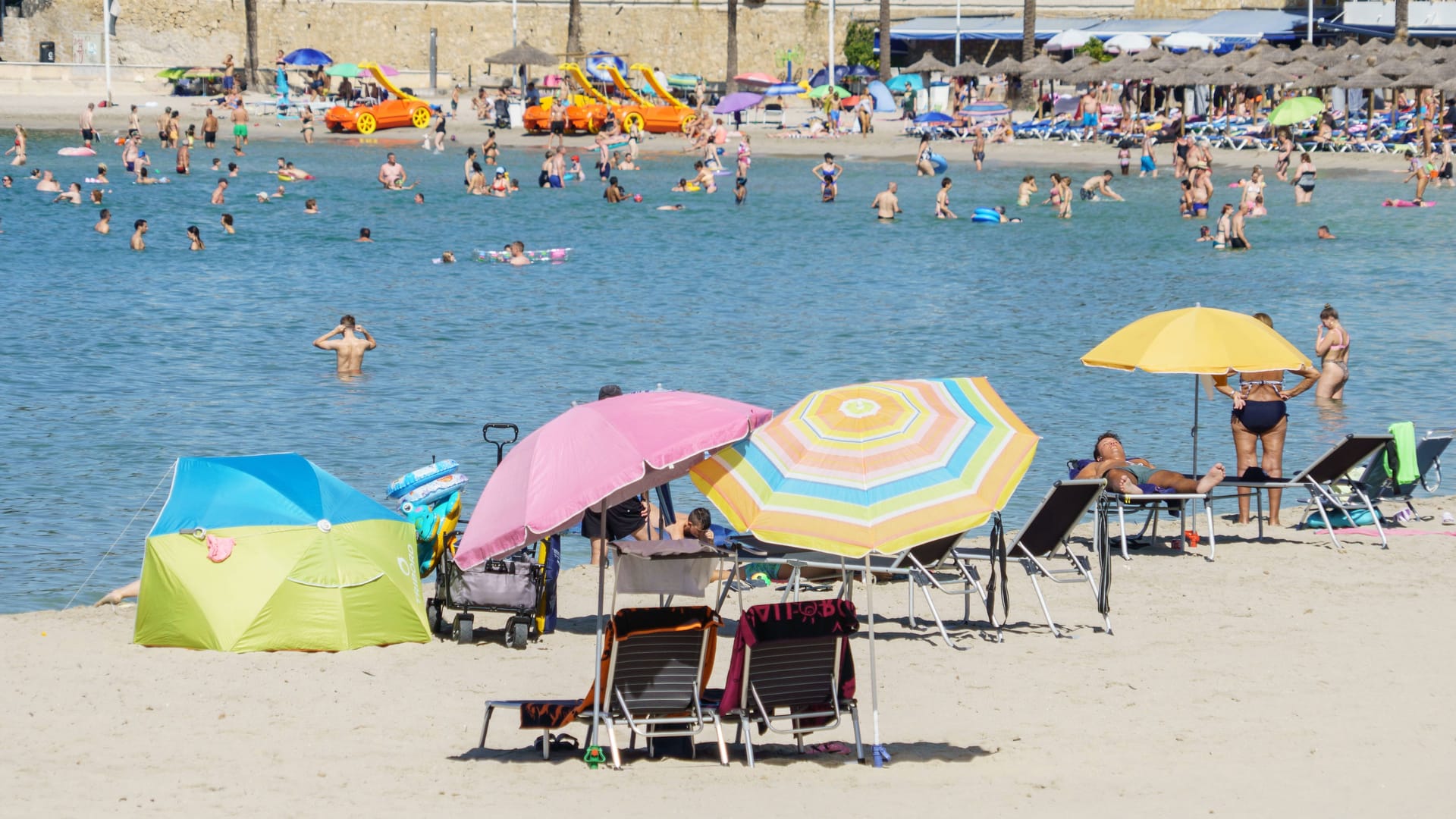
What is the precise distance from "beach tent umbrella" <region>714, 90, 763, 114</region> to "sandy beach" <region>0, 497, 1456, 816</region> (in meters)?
42.3

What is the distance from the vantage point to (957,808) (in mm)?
6391

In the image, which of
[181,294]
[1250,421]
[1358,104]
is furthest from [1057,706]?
[1358,104]

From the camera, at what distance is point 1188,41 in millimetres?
57531

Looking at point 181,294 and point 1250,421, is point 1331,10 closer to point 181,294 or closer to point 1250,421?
point 181,294

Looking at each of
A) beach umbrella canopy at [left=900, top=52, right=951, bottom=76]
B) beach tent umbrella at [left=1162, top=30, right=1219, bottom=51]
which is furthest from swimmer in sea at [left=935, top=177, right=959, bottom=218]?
beach tent umbrella at [left=1162, top=30, right=1219, bottom=51]

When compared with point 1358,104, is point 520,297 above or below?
below

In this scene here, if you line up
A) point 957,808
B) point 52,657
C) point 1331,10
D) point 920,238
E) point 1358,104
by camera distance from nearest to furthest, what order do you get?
point 957,808
point 52,657
point 920,238
point 1358,104
point 1331,10

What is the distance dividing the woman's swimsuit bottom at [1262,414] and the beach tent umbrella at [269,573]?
18.7ft

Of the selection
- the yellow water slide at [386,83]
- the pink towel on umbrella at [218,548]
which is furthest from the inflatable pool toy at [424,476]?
the yellow water slide at [386,83]

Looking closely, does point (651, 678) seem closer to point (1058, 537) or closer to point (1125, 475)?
point (1058, 537)

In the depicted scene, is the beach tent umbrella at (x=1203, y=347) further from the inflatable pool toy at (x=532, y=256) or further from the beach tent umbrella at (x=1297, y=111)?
the beach tent umbrella at (x=1297, y=111)

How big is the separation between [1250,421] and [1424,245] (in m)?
20.4

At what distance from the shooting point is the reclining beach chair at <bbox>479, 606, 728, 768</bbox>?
22.7 feet

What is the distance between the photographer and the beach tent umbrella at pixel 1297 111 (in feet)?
134
